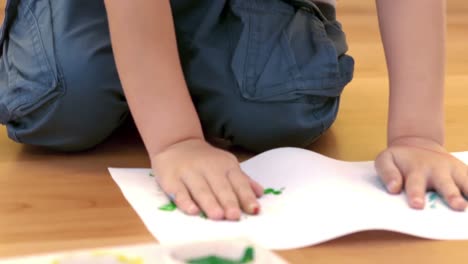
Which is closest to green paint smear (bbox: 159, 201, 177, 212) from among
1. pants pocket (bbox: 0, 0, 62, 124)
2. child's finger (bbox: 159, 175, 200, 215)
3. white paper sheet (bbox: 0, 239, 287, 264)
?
child's finger (bbox: 159, 175, 200, 215)

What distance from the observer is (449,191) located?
0.77 m

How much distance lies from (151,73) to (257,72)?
156mm

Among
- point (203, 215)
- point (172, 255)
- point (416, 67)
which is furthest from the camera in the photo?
point (416, 67)

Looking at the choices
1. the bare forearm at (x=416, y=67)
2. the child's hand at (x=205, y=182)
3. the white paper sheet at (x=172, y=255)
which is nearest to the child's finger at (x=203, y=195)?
the child's hand at (x=205, y=182)

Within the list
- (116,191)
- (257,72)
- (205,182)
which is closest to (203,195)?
(205,182)

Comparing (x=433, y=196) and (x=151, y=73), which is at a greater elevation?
(x=151, y=73)

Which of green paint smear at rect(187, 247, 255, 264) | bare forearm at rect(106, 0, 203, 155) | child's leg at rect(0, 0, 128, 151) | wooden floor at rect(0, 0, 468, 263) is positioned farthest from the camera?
child's leg at rect(0, 0, 128, 151)

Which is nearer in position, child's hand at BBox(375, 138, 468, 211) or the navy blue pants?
child's hand at BBox(375, 138, 468, 211)

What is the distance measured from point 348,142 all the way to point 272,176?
0.65 feet

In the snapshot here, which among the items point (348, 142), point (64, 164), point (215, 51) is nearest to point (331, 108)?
point (348, 142)

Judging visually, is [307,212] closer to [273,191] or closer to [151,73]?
[273,191]

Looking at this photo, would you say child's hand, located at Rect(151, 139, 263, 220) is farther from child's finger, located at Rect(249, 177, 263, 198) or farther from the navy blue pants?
Answer: the navy blue pants

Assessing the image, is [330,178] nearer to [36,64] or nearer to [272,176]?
[272,176]

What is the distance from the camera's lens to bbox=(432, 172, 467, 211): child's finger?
764 mm
